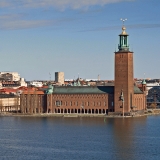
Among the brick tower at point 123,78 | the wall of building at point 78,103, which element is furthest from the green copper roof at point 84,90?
the brick tower at point 123,78

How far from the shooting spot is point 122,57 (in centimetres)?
7350

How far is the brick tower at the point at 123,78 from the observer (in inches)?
2879

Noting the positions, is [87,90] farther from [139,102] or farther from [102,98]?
[139,102]

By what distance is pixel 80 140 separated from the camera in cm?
4600

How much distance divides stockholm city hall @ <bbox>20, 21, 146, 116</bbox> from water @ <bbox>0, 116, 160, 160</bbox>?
10.4m

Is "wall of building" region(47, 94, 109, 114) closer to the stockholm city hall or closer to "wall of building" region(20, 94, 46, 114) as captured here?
the stockholm city hall

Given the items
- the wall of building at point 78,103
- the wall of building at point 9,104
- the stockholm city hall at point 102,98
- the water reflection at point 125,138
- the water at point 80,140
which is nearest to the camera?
the water at point 80,140

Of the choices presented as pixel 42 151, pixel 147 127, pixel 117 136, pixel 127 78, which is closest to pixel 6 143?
pixel 42 151

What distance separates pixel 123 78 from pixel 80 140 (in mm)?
28065

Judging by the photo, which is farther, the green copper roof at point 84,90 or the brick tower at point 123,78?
the green copper roof at point 84,90

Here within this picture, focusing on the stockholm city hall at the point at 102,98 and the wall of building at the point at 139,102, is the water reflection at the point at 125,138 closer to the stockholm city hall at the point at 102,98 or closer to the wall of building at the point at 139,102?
the stockholm city hall at the point at 102,98

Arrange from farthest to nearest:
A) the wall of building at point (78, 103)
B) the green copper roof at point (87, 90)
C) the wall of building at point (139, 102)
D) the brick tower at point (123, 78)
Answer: the green copper roof at point (87, 90), the wall of building at point (78, 103), the wall of building at point (139, 102), the brick tower at point (123, 78)

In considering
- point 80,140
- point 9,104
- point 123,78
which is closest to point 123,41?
point 123,78

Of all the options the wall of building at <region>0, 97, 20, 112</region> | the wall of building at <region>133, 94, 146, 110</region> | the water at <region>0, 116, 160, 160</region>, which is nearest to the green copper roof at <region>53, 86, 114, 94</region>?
the wall of building at <region>133, 94, 146, 110</region>
